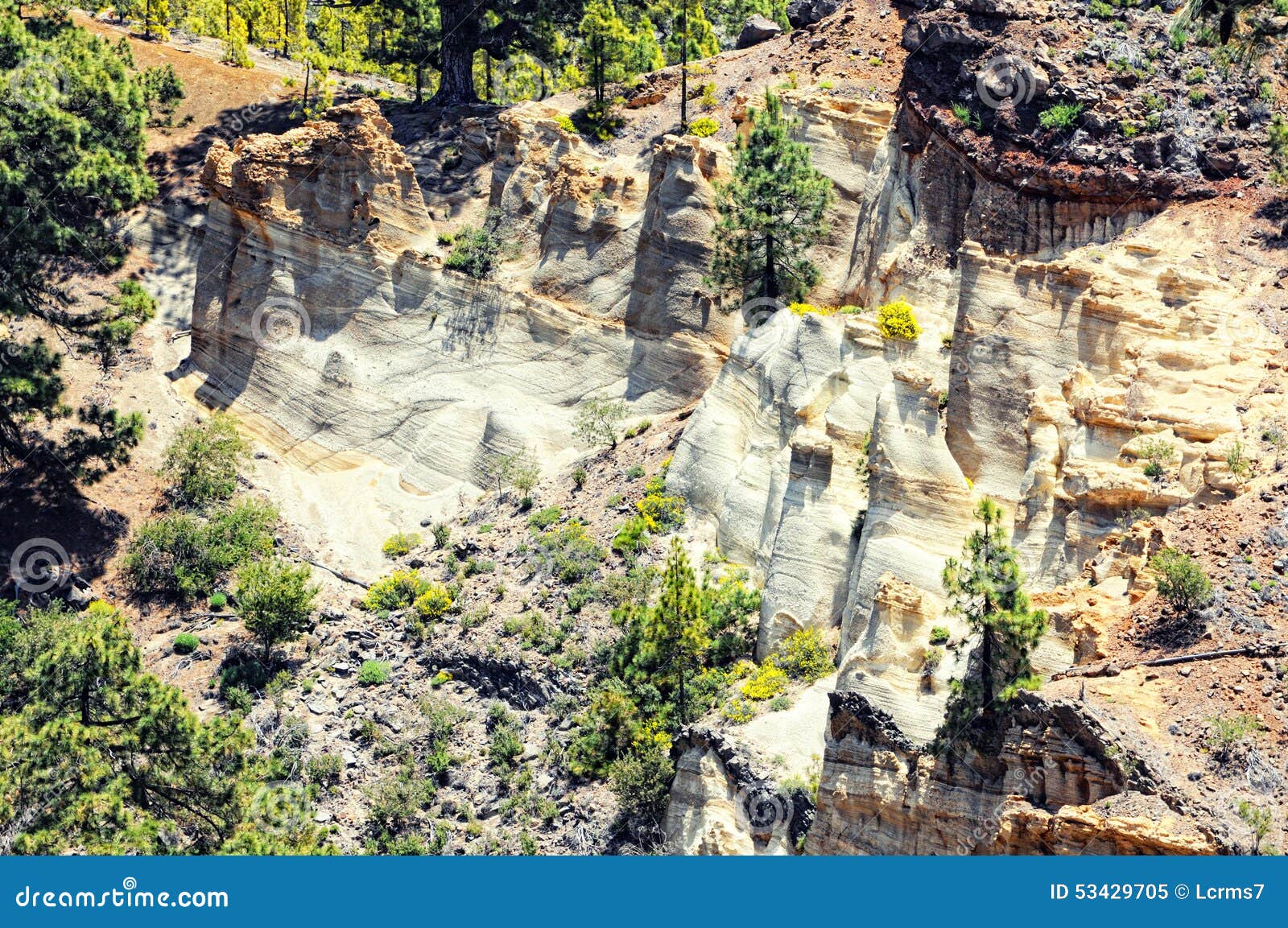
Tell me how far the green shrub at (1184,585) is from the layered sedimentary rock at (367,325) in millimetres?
21387

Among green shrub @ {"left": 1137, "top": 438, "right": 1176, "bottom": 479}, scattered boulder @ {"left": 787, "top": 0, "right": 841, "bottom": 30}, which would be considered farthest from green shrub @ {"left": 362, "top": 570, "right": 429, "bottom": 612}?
scattered boulder @ {"left": 787, "top": 0, "right": 841, "bottom": 30}

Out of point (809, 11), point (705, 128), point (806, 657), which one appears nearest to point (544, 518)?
point (806, 657)

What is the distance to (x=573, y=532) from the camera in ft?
161

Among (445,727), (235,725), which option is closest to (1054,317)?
(445,727)

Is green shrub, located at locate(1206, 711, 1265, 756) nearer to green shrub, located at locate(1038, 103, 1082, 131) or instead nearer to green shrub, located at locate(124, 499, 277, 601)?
green shrub, located at locate(1038, 103, 1082, 131)

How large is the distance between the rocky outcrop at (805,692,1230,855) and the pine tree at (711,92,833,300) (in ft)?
55.5

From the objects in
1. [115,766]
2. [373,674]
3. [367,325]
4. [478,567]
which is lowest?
[115,766]

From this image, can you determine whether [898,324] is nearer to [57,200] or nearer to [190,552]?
[190,552]

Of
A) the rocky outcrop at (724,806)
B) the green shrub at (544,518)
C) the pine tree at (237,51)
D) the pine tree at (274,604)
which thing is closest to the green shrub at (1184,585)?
the rocky outcrop at (724,806)

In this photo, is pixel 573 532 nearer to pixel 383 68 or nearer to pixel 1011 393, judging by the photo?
pixel 1011 393

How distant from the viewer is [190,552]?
5125cm

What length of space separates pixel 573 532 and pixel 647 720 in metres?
7.34

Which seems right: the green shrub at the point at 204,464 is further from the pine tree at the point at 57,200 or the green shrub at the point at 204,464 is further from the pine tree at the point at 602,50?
the pine tree at the point at 602,50

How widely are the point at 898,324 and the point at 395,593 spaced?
50.2 feet
